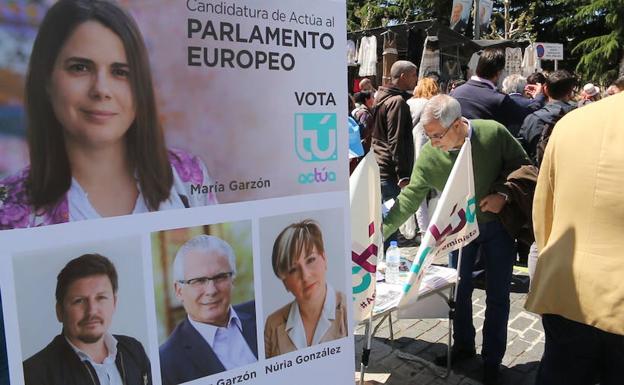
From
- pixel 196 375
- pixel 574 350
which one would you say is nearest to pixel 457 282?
pixel 574 350

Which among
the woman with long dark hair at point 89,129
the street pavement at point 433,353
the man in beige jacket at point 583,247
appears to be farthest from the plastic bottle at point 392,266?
the woman with long dark hair at point 89,129

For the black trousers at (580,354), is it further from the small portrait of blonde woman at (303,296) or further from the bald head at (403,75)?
the bald head at (403,75)

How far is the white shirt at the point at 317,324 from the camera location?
66.7 inches

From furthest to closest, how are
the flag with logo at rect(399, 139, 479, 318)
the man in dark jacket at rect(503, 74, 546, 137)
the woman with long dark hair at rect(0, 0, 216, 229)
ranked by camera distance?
the man in dark jacket at rect(503, 74, 546, 137), the flag with logo at rect(399, 139, 479, 318), the woman with long dark hair at rect(0, 0, 216, 229)

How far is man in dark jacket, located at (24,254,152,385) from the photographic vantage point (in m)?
1.25

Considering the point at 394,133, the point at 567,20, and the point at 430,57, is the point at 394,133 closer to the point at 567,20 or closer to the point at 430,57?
the point at 430,57

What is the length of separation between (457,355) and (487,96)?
2.09 m

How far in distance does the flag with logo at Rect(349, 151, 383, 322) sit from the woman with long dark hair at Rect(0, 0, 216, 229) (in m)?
0.87

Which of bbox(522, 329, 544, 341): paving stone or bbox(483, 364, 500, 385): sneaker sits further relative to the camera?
bbox(522, 329, 544, 341): paving stone

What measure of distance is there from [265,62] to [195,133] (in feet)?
1.00

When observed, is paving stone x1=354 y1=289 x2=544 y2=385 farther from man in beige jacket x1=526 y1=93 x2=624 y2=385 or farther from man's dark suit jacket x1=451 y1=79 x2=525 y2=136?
man's dark suit jacket x1=451 y1=79 x2=525 y2=136

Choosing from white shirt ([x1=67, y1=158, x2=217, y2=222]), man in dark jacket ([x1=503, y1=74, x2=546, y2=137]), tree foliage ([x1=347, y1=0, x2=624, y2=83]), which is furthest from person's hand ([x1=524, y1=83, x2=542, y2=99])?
tree foliage ([x1=347, y1=0, x2=624, y2=83])

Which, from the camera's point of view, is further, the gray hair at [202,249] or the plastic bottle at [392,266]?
the plastic bottle at [392,266]

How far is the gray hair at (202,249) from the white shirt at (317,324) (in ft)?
0.93
